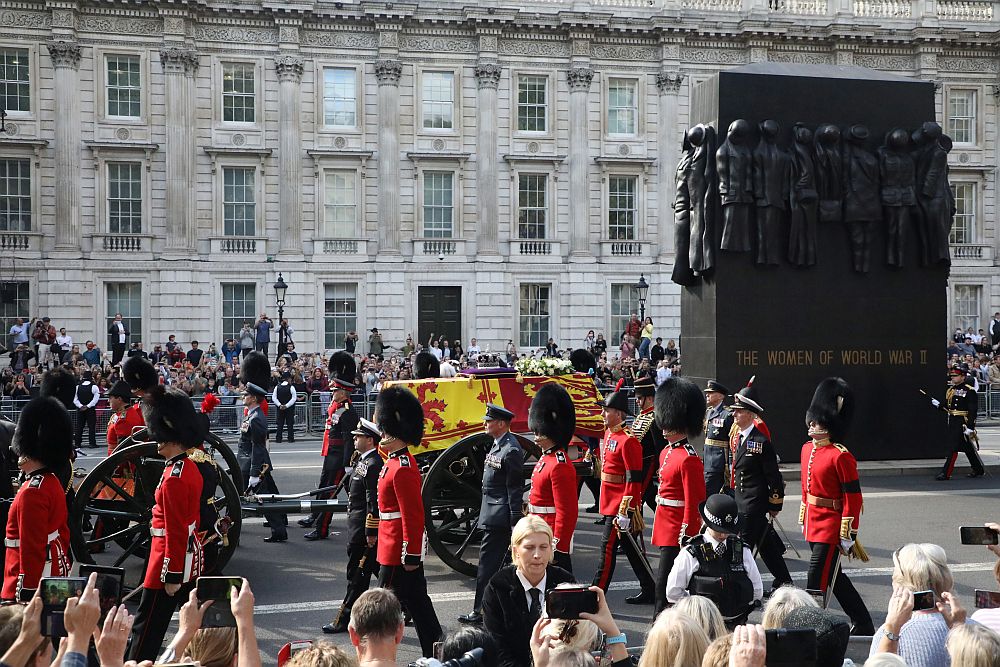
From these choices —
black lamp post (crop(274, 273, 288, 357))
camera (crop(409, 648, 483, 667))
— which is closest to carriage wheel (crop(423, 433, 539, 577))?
camera (crop(409, 648, 483, 667))

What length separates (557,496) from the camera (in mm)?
8289

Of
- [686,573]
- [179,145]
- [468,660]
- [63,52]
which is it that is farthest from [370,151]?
[468,660]

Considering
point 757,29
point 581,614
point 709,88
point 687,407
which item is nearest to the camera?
point 581,614

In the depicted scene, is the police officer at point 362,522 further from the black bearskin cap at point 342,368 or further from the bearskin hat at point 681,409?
the black bearskin cap at point 342,368

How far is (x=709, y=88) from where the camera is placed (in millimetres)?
16469

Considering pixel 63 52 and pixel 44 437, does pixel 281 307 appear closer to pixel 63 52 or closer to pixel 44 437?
pixel 63 52

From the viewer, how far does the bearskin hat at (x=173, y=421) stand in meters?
7.30

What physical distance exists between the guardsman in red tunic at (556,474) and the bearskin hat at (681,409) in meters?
0.81

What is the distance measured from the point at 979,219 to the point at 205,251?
2971cm

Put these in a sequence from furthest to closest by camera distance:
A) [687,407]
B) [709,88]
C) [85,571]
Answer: [709,88] → [687,407] → [85,571]

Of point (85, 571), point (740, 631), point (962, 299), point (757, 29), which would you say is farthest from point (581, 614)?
point (962, 299)

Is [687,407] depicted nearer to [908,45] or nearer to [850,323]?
[850,323]

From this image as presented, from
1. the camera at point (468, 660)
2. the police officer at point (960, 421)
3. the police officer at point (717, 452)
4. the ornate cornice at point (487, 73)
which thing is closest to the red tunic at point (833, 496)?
the police officer at point (717, 452)

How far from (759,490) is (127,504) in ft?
19.4
